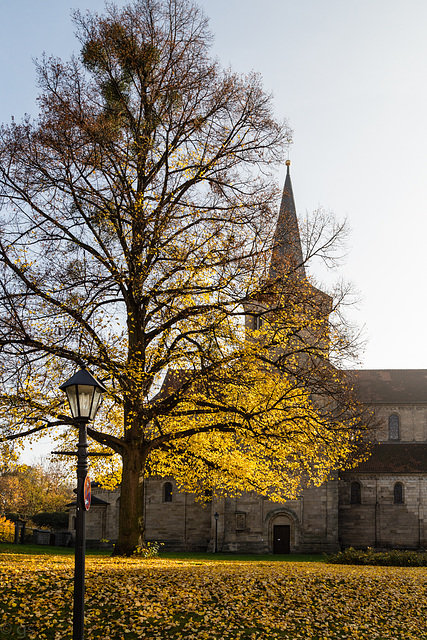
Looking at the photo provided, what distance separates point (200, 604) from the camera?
1205 cm

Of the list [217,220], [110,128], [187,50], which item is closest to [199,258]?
[217,220]

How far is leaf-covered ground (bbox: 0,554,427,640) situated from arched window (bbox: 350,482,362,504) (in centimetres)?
2808

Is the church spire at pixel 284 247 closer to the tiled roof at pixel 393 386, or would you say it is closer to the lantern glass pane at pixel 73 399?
the lantern glass pane at pixel 73 399

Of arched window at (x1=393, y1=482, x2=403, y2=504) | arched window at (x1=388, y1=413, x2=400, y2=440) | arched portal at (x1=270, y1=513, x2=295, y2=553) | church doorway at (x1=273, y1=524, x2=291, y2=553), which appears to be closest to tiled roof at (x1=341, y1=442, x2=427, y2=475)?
arched window at (x1=388, y1=413, x2=400, y2=440)

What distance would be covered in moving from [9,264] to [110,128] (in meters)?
5.13

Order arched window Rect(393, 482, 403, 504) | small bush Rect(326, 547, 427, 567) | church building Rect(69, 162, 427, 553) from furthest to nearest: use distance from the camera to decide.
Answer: arched window Rect(393, 482, 403, 504), church building Rect(69, 162, 427, 553), small bush Rect(326, 547, 427, 567)

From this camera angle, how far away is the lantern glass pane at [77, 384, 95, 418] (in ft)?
28.3

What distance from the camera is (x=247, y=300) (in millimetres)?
17609

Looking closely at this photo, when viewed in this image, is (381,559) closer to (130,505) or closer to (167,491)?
(130,505)

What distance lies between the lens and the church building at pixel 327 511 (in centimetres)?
4050

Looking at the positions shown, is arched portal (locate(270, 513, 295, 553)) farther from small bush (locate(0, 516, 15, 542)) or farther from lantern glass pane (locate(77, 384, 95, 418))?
lantern glass pane (locate(77, 384, 95, 418))

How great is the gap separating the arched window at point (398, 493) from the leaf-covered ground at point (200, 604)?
27906 mm

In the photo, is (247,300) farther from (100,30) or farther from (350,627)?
(100,30)

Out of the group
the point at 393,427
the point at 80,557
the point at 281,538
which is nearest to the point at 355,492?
the point at 393,427
